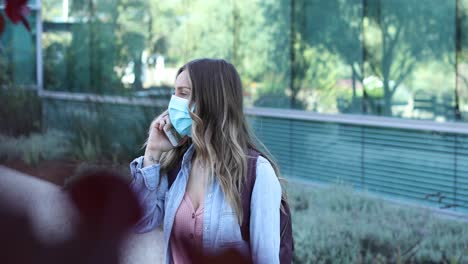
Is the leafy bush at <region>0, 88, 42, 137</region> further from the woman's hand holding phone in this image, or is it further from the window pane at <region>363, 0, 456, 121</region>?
the woman's hand holding phone

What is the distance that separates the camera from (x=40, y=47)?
1553 centimetres

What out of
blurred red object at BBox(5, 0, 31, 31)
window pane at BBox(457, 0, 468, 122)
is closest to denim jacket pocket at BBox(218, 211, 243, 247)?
blurred red object at BBox(5, 0, 31, 31)

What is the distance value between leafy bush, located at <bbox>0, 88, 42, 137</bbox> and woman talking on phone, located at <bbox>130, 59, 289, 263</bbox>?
888 cm

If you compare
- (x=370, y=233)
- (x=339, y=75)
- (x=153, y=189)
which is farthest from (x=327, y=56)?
(x=153, y=189)

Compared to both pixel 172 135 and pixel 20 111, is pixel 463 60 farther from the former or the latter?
pixel 20 111

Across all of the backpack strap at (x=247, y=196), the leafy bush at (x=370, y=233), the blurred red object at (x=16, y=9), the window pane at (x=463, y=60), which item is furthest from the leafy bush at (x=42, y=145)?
the blurred red object at (x=16, y=9)

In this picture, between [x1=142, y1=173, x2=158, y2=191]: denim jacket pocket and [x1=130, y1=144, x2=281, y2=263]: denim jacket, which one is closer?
[x1=130, y1=144, x2=281, y2=263]: denim jacket

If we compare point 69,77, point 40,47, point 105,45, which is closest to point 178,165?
point 105,45

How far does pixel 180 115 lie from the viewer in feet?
9.53

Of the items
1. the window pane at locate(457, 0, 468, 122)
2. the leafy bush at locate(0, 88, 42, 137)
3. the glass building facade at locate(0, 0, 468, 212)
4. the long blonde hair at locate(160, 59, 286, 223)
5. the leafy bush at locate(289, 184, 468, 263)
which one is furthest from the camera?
the leafy bush at locate(0, 88, 42, 137)

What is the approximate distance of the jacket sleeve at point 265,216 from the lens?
99.1 inches

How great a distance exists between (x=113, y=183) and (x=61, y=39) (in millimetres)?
14279

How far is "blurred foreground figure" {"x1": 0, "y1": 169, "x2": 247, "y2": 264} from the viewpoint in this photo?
2.69 feet

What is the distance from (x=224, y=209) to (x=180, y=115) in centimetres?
45
